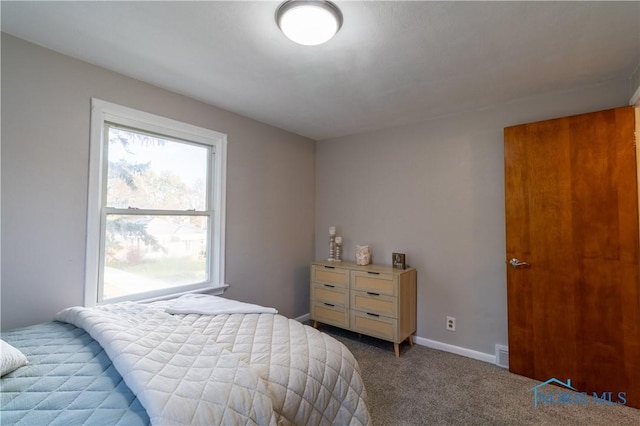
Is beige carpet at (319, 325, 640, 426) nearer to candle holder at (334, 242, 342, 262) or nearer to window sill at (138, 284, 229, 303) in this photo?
candle holder at (334, 242, 342, 262)

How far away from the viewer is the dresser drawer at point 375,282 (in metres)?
2.76

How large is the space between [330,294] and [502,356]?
5.40 ft

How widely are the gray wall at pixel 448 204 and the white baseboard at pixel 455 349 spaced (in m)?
0.05

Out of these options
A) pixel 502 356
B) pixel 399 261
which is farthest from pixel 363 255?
pixel 502 356

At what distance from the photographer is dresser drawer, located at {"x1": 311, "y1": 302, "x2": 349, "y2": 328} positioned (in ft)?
10.1

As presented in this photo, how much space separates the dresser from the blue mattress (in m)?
2.15

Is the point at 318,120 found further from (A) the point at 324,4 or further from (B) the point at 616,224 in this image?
(B) the point at 616,224

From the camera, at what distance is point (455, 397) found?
209cm

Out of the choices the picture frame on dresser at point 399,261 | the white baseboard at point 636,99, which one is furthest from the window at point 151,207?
the white baseboard at point 636,99

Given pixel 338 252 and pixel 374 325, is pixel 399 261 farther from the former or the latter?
pixel 338 252

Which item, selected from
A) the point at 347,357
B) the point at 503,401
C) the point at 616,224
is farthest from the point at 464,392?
the point at 616,224

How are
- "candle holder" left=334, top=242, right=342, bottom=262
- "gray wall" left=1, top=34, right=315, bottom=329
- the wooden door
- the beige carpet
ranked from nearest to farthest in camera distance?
"gray wall" left=1, top=34, right=315, bottom=329
the beige carpet
the wooden door
"candle holder" left=334, top=242, right=342, bottom=262

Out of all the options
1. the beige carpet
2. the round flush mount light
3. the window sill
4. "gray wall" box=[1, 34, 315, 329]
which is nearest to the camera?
the round flush mount light

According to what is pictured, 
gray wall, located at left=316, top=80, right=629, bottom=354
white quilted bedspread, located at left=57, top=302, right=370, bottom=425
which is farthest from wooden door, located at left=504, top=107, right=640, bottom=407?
white quilted bedspread, located at left=57, top=302, right=370, bottom=425
